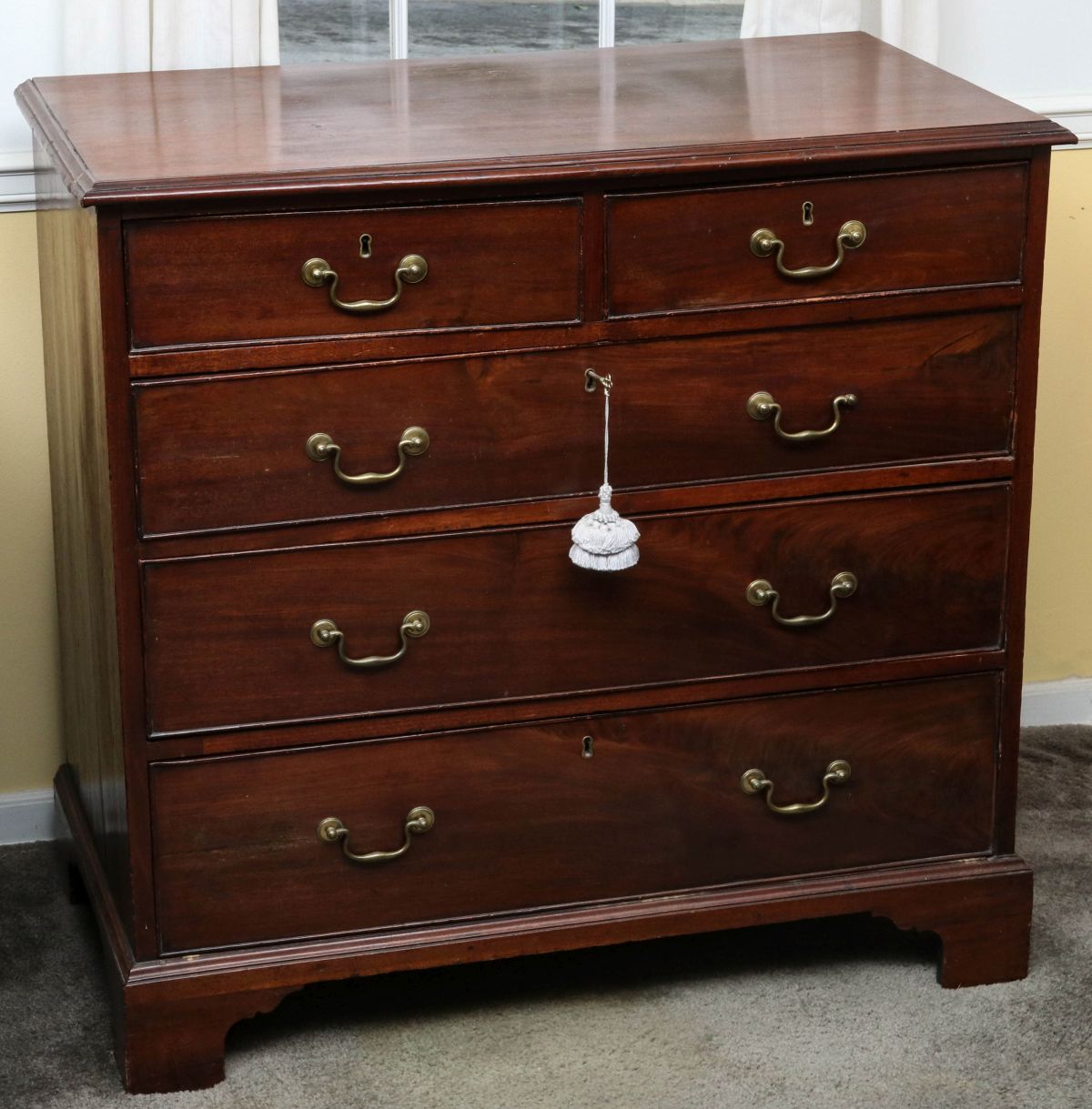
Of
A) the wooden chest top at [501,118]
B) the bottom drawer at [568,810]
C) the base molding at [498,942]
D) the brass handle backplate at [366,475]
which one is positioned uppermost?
the wooden chest top at [501,118]

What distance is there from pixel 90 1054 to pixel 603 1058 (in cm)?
63

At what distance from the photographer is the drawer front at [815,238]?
2115 mm

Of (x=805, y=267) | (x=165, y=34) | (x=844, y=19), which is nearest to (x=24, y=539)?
(x=165, y=34)

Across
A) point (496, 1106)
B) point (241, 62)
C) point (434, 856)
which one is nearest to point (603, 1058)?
point (496, 1106)

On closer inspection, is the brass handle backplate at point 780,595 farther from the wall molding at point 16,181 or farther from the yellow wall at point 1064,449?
the wall molding at point 16,181

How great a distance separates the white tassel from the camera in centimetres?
213

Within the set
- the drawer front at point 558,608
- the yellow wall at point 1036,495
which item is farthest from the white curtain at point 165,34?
the drawer front at point 558,608

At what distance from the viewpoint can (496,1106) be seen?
88.5 inches

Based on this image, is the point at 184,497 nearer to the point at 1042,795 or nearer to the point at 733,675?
the point at 733,675

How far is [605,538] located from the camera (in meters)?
2.13

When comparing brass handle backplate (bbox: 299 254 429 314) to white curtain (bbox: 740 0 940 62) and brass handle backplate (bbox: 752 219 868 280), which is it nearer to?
brass handle backplate (bbox: 752 219 868 280)

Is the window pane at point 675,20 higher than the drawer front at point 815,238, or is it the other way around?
the window pane at point 675,20

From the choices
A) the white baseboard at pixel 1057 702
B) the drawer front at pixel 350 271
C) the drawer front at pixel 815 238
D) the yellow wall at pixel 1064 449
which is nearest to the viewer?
the drawer front at pixel 350 271

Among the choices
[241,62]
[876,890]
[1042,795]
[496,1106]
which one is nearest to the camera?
[496,1106]
